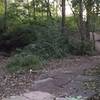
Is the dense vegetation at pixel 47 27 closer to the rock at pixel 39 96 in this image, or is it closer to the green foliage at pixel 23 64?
the green foliage at pixel 23 64

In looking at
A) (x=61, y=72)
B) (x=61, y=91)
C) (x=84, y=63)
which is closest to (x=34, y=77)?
(x=61, y=72)

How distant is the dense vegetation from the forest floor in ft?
6.58

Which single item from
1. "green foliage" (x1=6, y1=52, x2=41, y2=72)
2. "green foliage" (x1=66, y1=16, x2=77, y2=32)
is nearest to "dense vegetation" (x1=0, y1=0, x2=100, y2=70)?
"green foliage" (x1=66, y1=16, x2=77, y2=32)

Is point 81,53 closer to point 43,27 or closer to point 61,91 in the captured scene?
point 43,27

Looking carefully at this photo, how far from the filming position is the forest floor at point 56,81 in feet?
17.8

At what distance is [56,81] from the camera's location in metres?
6.12

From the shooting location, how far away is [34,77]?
661 cm

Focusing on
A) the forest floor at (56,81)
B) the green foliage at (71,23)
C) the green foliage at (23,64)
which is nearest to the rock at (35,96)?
the forest floor at (56,81)

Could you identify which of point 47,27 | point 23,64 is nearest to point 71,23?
point 47,27

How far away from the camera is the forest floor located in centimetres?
543

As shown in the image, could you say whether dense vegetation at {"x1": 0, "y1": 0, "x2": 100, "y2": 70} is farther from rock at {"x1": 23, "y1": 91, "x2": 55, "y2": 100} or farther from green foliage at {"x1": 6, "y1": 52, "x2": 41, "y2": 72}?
rock at {"x1": 23, "y1": 91, "x2": 55, "y2": 100}

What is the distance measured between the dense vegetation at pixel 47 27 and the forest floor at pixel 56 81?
2.00m

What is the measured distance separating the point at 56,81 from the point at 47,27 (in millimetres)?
4730

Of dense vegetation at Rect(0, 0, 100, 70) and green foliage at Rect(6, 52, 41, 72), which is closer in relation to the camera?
green foliage at Rect(6, 52, 41, 72)
